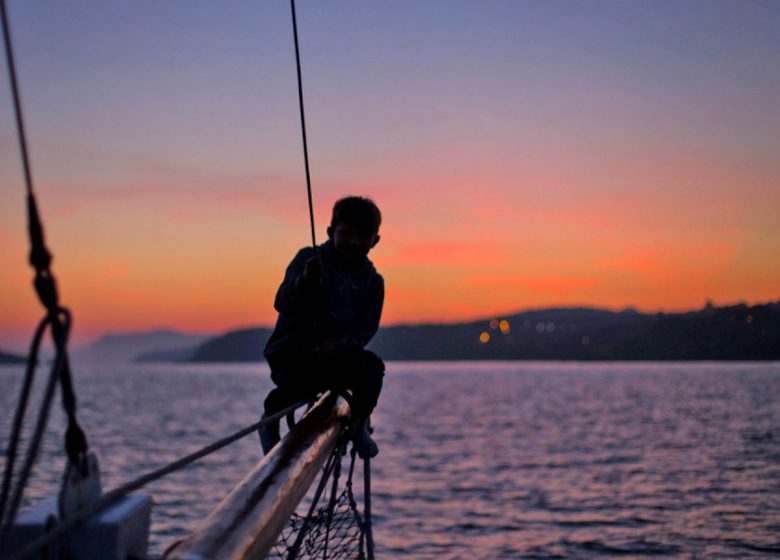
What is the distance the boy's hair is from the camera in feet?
14.9

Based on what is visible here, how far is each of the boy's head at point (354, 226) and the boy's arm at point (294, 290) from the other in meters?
0.20

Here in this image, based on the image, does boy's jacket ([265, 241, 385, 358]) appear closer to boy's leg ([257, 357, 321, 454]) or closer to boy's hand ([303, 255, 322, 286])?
boy's leg ([257, 357, 321, 454])

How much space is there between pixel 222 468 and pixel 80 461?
2787 cm

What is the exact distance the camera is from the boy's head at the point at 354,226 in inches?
180

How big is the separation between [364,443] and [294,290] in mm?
1130

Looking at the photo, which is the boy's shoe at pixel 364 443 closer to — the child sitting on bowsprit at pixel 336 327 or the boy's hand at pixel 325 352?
the child sitting on bowsprit at pixel 336 327

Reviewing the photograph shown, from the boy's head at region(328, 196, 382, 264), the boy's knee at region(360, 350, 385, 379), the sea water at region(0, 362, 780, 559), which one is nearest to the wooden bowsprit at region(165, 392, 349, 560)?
the boy's knee at region(360, 350, 385, 379)

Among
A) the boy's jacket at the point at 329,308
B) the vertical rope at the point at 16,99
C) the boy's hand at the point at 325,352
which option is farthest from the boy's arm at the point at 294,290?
the vertical rope at the point at 16,99

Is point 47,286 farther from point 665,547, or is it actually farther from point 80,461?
point 665,547

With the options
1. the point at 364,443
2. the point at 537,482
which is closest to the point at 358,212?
the point at 364,443

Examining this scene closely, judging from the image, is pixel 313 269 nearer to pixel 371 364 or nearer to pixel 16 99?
pixel 371 364

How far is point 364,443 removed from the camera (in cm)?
491

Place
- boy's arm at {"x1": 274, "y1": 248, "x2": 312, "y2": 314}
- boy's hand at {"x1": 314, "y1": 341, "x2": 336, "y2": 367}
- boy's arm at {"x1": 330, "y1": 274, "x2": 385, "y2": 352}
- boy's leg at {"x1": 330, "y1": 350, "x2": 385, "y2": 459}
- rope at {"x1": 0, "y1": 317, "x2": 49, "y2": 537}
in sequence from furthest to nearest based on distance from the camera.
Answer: boy's arm at {"x1": 330, "y1": 274, "x2": 385, "y2": 352} → boy's leg at {"x1": 330, "y1": 350, "x2": 385, "y2": 459} → boy's hand at {"x1": 314, "y1": 341, "x2": 336, "y2": 367} → boy's arm at {"x1": 274, "y1": 248, "x2": 312, "y2": 314} → rope at {"x1": 0, "y1": 317, "x2": 49, "y2": 537}

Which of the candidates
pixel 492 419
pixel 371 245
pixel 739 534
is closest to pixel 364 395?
Answer: pixel 371 245
